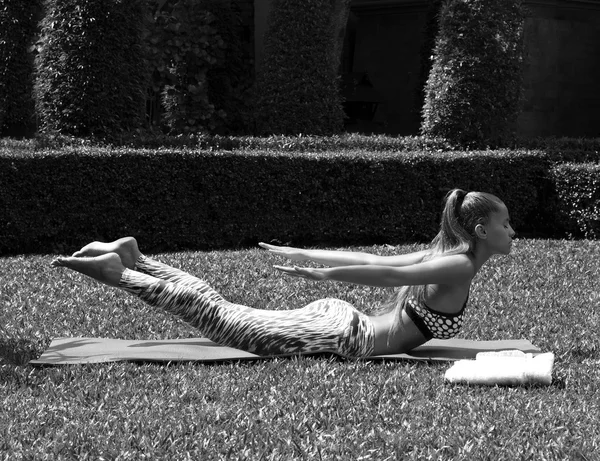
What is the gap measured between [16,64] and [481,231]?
11.2 m

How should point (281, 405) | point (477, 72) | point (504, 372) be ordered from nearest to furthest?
1. point (281, 405)
2. point (504, 372)
3. point (477, 72)

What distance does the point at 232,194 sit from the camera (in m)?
10.3

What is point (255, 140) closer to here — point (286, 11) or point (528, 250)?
point (286, 11)

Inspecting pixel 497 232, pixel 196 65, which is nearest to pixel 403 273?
pixel 497 232

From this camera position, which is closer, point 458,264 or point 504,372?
point 504,372

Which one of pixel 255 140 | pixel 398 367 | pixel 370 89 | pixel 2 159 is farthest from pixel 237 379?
pixel 370 89

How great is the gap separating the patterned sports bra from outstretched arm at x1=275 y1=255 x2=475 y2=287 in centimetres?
21

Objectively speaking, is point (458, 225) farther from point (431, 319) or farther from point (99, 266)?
point (99, 266)

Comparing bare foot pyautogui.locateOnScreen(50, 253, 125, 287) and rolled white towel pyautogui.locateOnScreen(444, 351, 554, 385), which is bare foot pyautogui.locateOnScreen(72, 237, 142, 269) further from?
rolled white towel pyautogui.locateOnScreen(444, 351, 554, 385)

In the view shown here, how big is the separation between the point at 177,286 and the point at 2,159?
17.9 feet

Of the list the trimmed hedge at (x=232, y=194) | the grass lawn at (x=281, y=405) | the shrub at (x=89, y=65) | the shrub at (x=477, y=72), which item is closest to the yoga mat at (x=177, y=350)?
the grass lawn at (x=281, y=405)

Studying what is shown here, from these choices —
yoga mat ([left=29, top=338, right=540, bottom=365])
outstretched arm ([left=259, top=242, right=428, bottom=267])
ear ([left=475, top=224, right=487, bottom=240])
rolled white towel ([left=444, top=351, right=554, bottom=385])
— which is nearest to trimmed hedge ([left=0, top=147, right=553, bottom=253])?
yoga mat ([left=29, top=338, right=540, bottom=365])

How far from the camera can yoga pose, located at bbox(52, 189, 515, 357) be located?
469cm

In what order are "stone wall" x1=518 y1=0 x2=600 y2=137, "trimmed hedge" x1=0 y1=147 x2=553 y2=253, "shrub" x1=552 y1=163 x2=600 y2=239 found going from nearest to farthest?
"trimmed hedge" x1=0 y1=147 x2=553 y2=253, "shrub" x1=552 y1=163 x2=600 y2=239, "stone wall" x1=518 y1=0 x2=600 y2=137
